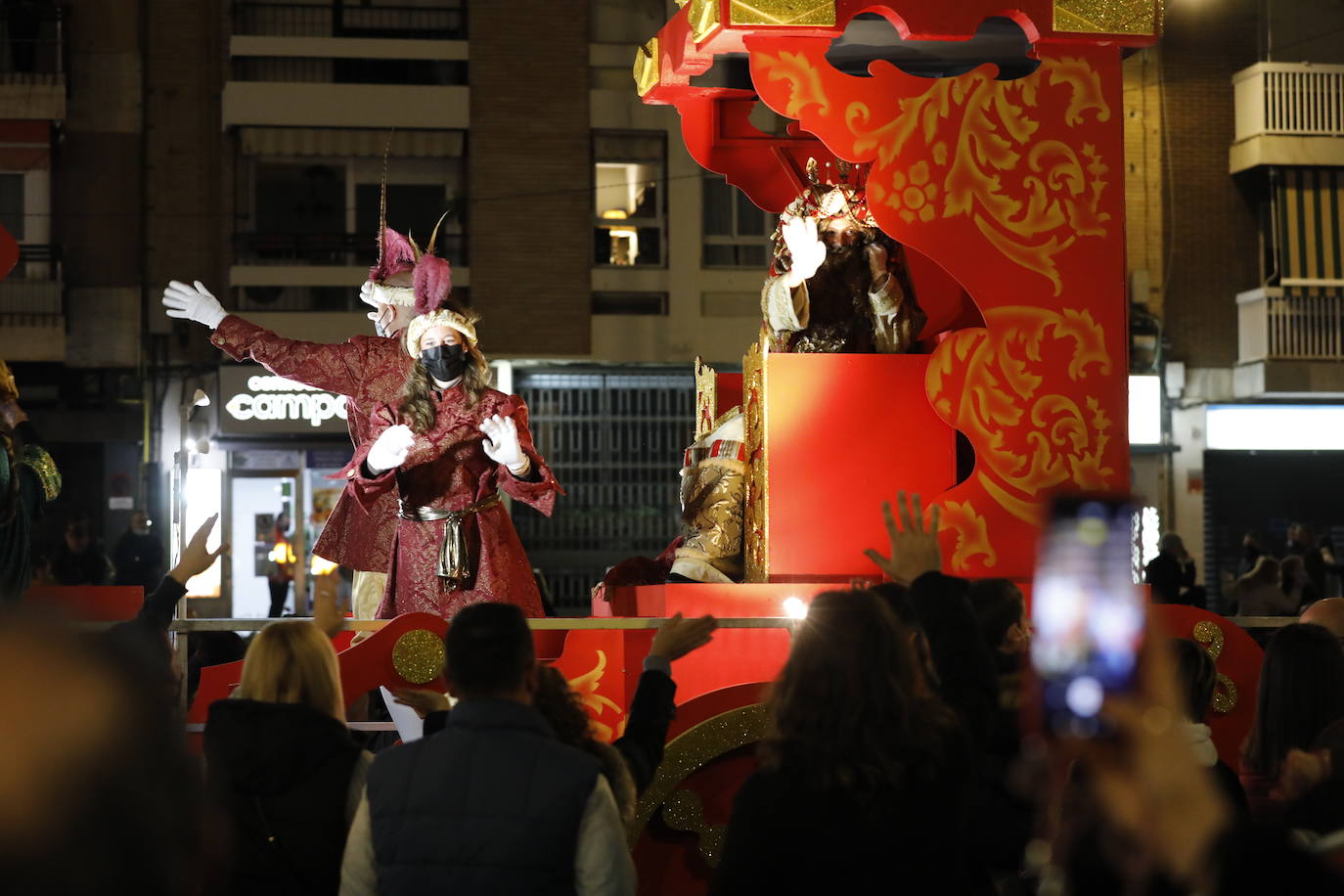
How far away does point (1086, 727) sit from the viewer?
215 centimetres

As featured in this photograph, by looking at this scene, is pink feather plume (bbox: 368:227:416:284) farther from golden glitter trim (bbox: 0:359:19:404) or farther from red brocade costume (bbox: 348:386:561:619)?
golden glitter trim (bbox: 0:359:19:404)

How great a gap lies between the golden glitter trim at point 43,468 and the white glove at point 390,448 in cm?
109

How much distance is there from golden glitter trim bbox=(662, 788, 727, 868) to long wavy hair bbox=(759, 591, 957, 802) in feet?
6.57

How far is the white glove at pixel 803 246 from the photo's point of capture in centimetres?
634

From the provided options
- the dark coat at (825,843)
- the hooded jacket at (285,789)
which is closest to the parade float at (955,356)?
the hooded jacket at (285,789)

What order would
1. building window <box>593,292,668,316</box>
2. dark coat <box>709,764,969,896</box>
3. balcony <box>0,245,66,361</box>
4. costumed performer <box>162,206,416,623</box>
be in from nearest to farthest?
dark coat <box>709,764,969,896</box> → costumed performer <box>162,206,416,623</box> → balcony <box>0,245,66,361</box> → building window <box>593,292,668,316</box>

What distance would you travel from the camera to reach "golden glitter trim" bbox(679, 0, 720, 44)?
581 cm

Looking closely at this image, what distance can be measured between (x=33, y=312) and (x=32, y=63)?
3175 mm

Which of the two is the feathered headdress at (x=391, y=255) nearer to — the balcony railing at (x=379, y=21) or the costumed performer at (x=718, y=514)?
the costumed performer at (x=718, y=514)

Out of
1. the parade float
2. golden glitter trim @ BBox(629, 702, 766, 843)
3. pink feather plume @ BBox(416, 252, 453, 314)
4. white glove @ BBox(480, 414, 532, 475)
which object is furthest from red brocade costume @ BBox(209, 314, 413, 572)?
golden glitter trim @ BBox(629, 702, 766, 843)

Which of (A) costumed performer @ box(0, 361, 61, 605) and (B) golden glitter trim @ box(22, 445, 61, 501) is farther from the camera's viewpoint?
(B) golden glitter trim @ box(22, 445, 61, 501)

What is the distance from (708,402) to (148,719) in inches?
231

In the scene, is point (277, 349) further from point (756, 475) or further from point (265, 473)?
point (265, 473)

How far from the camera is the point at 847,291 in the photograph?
6.93 meters
